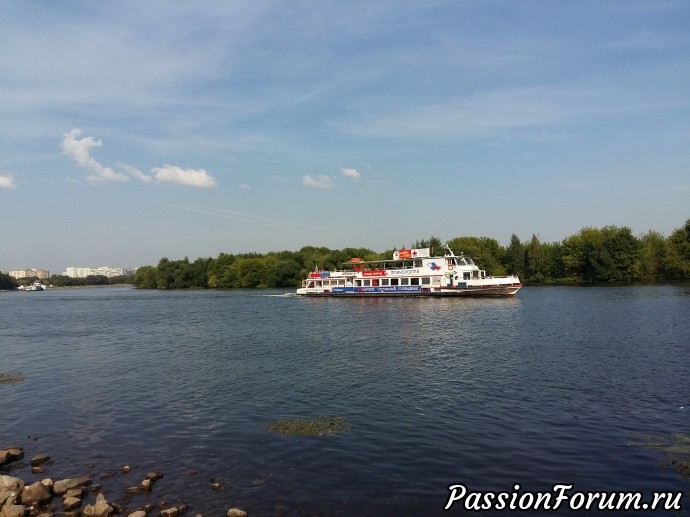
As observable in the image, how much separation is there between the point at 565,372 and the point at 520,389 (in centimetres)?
517

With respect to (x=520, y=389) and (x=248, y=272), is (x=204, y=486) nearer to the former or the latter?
(x=520, y=389)

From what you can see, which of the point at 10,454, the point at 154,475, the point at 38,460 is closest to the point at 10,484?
the point at 38,460

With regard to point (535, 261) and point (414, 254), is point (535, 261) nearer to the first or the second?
point (535, 261)

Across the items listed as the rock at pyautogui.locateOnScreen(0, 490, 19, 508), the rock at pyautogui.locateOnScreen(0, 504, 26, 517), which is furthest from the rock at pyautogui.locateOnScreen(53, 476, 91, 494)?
the rock at pyautogui.locateOnScreen(0, 504, 26, 517)

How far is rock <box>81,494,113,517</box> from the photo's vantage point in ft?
43.8

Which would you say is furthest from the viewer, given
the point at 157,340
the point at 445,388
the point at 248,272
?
→ the point at 248,272

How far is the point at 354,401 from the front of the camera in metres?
24.3

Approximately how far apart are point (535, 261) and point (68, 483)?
15460 centimetres

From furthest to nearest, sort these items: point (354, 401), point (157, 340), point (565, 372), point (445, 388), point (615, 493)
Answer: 1. point (157, 340)
2. point (565, 372)
3. point (445, 388)
4. point (354, 401)
5. point (615, 493)

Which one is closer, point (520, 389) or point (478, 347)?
point (520, 389)

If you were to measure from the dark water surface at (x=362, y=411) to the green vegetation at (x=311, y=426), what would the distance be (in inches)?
20.2

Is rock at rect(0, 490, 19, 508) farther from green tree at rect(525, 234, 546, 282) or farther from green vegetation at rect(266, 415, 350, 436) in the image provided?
green tree at rect(525, 234, 546, 282)

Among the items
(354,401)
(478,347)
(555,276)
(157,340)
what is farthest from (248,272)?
(354,401)

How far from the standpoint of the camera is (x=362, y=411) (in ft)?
74.2
